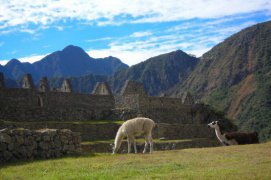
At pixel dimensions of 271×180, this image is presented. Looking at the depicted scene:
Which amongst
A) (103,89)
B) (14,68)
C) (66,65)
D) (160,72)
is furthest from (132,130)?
(66,65)

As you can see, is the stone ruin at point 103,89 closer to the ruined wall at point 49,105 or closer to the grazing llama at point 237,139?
the ruined wall at point 49,105

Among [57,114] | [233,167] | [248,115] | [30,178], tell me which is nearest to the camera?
[30,178]

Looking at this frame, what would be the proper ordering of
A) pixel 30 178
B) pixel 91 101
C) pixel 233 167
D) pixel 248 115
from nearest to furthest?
pixel 30 178
pixel 233 167
pixel 91 101
pixel 248 115

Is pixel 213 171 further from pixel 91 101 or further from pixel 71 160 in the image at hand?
pixel 91 101

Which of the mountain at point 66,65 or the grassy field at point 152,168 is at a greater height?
the mountain at point 66,65

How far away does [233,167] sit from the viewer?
10.5m

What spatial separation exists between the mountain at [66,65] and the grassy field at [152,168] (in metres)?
94.7

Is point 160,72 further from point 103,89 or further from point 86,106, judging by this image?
point 86,106

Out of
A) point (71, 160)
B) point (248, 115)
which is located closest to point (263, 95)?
point (248, 115)

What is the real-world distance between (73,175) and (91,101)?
83.4ft

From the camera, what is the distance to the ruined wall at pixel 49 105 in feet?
87.5

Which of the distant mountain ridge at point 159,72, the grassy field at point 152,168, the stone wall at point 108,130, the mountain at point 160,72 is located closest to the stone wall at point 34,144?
the grassy field at point 152,168

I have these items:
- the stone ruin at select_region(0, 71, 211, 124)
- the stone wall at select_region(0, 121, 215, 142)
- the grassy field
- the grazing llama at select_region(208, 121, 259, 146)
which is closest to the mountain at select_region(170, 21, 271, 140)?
the stone ruin at select_region(0, 71, 211, 124)

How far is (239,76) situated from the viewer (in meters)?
94.0
